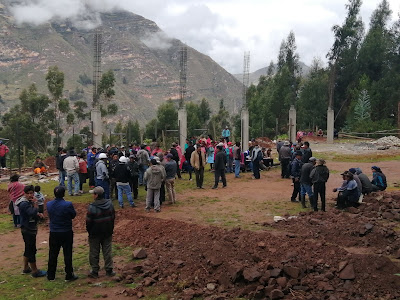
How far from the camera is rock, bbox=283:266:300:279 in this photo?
21.5ft

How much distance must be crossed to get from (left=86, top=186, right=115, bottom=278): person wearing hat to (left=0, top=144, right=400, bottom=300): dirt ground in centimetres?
27

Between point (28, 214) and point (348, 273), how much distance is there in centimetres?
574

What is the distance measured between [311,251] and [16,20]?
178945 mm

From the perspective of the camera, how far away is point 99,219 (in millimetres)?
7184

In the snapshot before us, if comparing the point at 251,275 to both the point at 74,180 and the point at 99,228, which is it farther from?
the point at 74,180

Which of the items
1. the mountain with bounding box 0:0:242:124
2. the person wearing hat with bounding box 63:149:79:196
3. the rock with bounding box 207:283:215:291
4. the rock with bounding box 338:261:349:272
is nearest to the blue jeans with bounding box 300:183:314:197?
the rock with bounding box 338:261:349:272

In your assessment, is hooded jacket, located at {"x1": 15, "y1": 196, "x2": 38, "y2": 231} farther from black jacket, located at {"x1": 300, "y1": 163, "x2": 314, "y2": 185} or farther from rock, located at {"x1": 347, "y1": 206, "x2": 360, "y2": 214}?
rock, located at {"x1": 347, "y1": 206, "x2": 360, "y2": 214}

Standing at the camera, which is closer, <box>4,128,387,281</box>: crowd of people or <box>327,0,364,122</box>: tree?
<box>4,128,387,281</box>: crowd of people

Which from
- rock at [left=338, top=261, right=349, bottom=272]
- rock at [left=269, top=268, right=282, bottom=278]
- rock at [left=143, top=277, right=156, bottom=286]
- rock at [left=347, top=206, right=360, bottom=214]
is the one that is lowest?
rock at [left=143, top=277, right=156, bottom=286]

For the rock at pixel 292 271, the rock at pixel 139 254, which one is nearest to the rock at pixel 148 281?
the rock at pixel 139 254

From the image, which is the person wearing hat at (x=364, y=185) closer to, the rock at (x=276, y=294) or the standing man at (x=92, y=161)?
the rock at (x=276, y=294)

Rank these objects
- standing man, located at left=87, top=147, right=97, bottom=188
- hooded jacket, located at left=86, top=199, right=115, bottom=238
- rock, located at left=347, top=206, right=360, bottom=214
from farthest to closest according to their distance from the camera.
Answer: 1. standing man, located at left=87, top=147, right=97, bottom=188
2. rock, located at left=347, top=206, right=360, bottom=214
3. hooded jacket, located at left=86, top=199, right=115, bottom=238

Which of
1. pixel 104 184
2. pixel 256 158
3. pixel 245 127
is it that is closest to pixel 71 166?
pixel 104 184

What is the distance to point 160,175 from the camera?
12000 mm
